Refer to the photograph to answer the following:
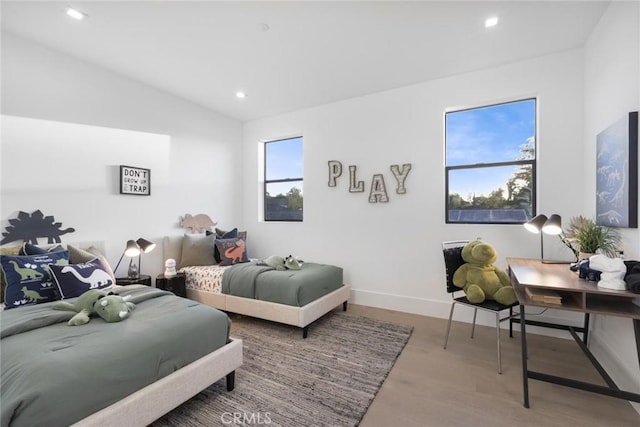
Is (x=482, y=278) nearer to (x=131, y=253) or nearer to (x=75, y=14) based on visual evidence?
(x=131, y=253)

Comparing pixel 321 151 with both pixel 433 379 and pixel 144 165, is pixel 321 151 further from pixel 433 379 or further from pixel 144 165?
pixel 433 379

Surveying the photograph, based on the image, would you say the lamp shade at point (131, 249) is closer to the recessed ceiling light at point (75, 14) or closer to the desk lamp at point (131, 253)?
the desk lamp at point (131, 253)

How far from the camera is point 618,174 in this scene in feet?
6.43

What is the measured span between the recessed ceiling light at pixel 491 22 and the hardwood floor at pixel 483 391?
284 centimetres

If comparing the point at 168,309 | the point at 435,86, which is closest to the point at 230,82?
the point at 435,86

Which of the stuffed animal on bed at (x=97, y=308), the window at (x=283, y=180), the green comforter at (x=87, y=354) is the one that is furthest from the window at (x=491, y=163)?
the stuffed animal on bed at (x=97, y=308)

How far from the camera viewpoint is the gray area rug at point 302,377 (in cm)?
174

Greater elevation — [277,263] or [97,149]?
[97,149]

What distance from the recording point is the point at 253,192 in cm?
481

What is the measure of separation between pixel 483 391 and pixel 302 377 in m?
1.30

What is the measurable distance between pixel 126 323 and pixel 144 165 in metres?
2.36

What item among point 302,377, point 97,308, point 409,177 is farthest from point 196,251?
point 409,177

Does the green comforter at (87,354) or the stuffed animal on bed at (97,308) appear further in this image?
the stuffed animal on bed at (97,308)

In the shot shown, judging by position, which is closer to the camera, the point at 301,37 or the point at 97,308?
the point at 97,308
